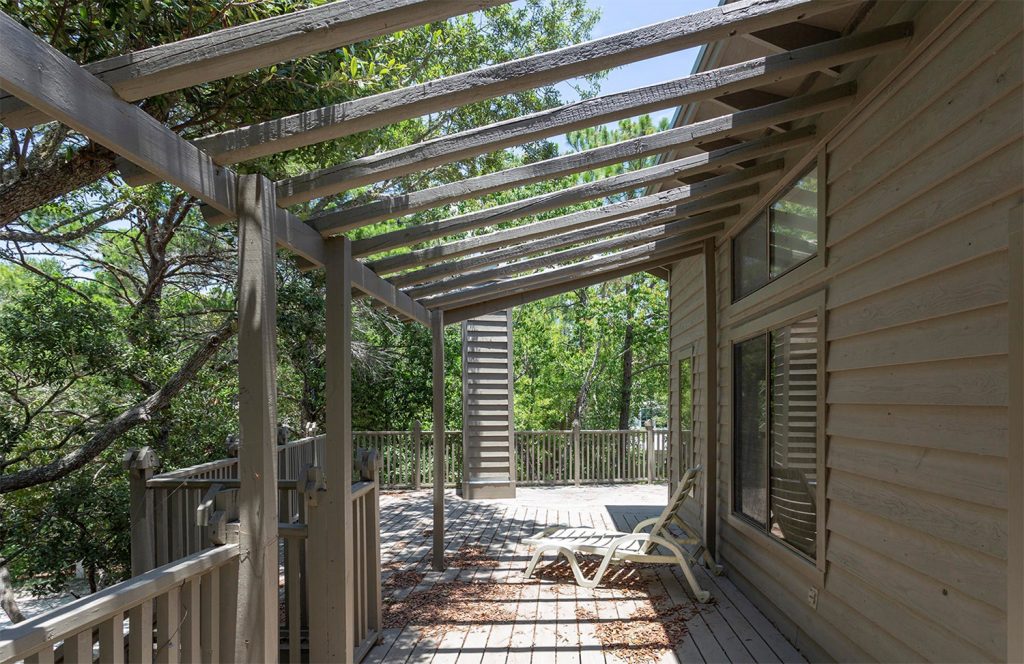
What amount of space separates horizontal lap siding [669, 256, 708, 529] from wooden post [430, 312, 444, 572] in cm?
238

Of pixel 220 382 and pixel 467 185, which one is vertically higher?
pixel 467 185

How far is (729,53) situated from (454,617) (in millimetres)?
3836

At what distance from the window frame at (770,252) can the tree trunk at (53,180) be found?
3858 millimetres

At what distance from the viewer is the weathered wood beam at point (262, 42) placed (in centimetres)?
179

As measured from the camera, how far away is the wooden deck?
3.85 meters

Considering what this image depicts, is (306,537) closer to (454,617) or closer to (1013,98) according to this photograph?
(454,617)

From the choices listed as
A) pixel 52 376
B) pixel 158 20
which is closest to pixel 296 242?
pixel 158 20

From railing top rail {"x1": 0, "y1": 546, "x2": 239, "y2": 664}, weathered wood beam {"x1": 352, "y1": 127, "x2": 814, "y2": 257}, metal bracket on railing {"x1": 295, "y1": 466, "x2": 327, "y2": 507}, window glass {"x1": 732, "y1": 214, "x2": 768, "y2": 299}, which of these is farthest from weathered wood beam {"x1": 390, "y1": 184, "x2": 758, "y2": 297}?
railing top rail {"x1": 0, "y1": 546, "x2": 239, "y2": 664}

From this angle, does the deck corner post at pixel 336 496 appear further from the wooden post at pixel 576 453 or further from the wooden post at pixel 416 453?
the wooden post at pixel 576 453

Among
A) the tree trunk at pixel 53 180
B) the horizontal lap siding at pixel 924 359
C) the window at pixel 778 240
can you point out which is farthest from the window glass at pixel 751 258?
the tree trunk at pixel 53 180

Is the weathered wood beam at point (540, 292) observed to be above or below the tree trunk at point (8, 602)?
above

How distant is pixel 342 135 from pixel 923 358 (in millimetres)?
2348

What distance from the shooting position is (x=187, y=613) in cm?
221

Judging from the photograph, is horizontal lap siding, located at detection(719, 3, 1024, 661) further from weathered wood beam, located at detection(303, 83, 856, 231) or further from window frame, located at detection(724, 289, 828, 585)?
weathered wood beam, located at detection(303, 83, 856, 231)
